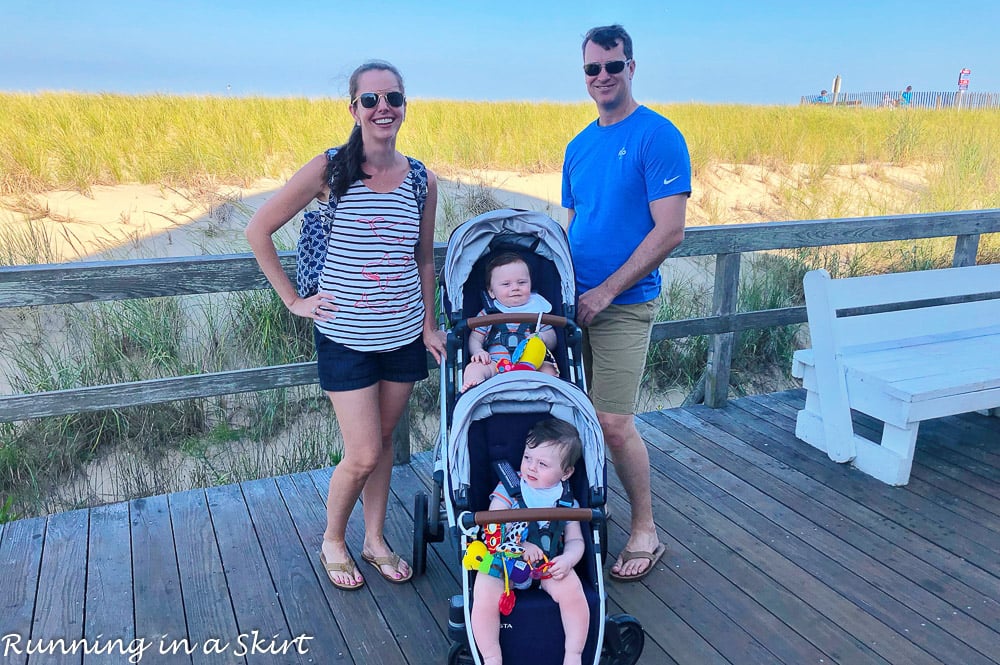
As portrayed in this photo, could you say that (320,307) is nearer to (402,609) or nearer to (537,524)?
(537,524)

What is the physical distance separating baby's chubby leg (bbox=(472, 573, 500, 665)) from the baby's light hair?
1.57 ft

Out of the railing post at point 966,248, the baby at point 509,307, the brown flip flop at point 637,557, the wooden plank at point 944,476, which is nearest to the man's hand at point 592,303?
the baby at point 509,307

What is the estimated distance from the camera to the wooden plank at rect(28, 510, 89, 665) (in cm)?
265

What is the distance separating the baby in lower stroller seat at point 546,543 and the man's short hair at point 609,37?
1458mm

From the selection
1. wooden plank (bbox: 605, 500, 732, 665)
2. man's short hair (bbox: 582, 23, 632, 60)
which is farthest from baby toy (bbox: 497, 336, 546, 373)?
man's short hair (bbox: 582, 23, 632, 60)

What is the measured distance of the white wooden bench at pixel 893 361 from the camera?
149 inches

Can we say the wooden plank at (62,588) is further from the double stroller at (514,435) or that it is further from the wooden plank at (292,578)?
the double stroller at (514,435)

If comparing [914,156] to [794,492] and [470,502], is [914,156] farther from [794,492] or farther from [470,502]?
[470,502]

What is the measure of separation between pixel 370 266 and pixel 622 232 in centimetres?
102

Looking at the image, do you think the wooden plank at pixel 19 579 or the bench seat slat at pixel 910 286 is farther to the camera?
the bench seat slat at pixel 910 286

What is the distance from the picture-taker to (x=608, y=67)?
2801mm

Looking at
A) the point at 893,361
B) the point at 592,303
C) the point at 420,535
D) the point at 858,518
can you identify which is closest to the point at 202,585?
the point at 420,535

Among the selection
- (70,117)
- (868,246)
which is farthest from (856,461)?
(70,117)

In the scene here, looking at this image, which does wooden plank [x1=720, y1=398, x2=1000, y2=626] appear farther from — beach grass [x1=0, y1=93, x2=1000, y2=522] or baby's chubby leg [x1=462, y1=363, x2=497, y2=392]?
beach grass [x1=0, y1=93, x2=1000, y2=522]
